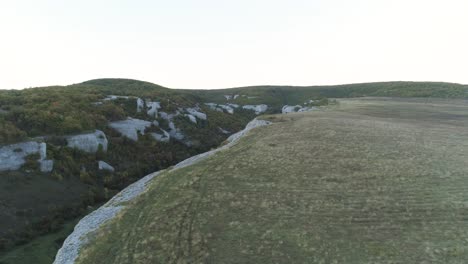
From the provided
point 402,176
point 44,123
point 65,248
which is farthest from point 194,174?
point 44,123

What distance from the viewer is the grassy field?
16578mm

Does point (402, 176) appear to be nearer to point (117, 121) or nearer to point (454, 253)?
point (454, 253)

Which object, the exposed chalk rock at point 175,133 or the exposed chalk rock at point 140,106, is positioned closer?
the exposed chalk rock at point 175,133

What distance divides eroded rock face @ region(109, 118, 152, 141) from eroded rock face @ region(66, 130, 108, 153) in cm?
666

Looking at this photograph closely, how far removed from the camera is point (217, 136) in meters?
70.2

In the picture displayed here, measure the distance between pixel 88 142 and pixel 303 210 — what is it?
31.7 metres

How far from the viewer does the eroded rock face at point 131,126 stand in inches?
2023

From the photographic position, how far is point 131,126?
53875 mm

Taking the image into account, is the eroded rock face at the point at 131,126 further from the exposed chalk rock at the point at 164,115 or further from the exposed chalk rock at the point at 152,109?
the exposed chalk rock at the point at 164,115

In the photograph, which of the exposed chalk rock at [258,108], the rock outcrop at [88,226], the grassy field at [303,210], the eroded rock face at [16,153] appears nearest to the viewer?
the grassy field at [303,210]

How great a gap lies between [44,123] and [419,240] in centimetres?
4347

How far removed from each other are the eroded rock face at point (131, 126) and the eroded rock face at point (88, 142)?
21.9ft

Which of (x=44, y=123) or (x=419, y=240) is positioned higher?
(x=44, y=123)

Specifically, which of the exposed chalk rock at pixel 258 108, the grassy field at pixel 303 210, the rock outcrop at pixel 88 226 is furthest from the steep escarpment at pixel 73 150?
the exposed chalk rock at pixel 258 108
